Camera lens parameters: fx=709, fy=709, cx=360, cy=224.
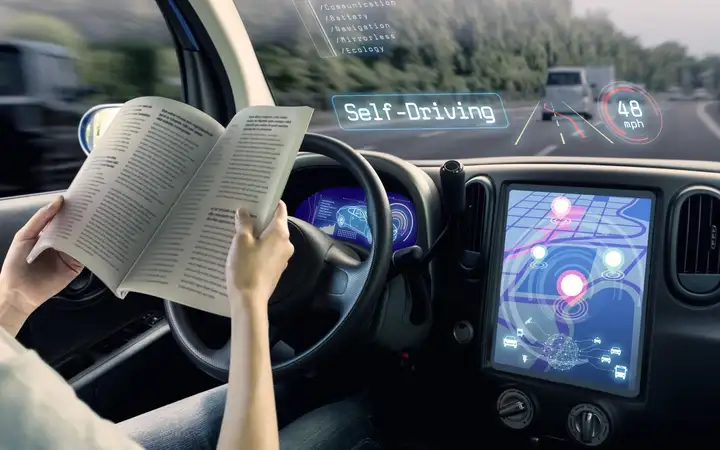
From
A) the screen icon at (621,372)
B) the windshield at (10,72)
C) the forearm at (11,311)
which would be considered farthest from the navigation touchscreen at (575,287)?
the windshield at (10,72)

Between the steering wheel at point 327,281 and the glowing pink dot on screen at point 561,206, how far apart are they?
514mm

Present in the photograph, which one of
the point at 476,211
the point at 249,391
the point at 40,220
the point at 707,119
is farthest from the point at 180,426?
the point at 707,119

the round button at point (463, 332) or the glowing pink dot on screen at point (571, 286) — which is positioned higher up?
the glowing pink dot on screen at point (571, 286)

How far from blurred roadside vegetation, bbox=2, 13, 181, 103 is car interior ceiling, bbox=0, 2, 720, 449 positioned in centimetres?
48

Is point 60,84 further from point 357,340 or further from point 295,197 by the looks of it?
point 357,340

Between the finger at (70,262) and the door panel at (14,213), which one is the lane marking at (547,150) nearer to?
the finger at (70,262)

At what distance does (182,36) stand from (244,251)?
1686mm

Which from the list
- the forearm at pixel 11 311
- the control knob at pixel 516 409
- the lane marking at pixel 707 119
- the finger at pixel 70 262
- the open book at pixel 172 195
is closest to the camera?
the open book at pixel 172 195

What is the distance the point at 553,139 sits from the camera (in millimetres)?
2604

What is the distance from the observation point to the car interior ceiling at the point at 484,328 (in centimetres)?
170

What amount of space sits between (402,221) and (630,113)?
1.14 meters

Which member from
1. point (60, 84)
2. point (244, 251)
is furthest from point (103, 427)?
point (60, 84)

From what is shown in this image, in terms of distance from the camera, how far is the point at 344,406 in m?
1.82

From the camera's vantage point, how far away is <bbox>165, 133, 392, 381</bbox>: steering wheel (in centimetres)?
154
